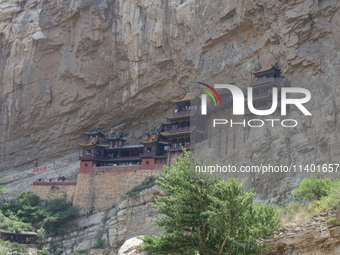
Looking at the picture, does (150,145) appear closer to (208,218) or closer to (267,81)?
(267,81)

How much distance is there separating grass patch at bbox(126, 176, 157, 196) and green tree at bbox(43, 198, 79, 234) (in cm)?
362

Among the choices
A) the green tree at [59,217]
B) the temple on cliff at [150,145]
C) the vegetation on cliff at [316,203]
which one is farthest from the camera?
the temple on cliff at [150,145]

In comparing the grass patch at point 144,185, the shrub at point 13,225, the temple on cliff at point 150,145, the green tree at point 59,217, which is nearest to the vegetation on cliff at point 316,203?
the temple on cliff at point 150,145

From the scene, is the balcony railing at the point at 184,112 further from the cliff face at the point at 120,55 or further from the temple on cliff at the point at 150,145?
the cliff face at the point at 120,55

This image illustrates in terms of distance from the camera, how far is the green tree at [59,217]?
3002cm

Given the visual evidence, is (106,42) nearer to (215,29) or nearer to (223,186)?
(215,29)

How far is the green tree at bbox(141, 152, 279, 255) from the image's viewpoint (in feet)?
36.8

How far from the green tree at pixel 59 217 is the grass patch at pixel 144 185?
3.62 meters

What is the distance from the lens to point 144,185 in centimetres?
2920

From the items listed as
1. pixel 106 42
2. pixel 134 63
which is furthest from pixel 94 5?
pixel 134 63

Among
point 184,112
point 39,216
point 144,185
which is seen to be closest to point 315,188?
point 144,185

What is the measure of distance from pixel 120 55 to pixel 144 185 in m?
10.4

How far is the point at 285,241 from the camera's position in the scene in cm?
1166

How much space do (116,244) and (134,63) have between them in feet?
41.8
